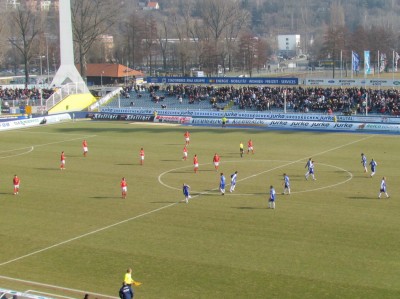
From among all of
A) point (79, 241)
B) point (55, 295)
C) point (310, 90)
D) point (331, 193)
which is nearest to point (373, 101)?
point (310, 90)

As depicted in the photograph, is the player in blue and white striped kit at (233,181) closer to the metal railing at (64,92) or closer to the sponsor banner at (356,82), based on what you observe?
the sponsor banner at (356,82)

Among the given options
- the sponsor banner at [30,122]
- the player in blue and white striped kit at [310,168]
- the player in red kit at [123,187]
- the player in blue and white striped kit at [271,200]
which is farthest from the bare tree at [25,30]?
the player in blue and white striped kit at [271,200]

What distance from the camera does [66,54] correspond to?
8588 cm

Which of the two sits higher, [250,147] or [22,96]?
[22,96]

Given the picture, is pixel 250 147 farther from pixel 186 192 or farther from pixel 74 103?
pixel 74 103

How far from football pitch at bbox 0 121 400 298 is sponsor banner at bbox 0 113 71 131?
63.5 ft

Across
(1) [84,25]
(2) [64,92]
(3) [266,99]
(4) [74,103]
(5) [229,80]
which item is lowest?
(3) [266,99]

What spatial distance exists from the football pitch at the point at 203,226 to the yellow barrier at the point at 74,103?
30462 millimetres

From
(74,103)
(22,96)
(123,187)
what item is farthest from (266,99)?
(123,187)

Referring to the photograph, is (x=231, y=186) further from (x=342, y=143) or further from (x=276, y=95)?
(x=276, y=95)

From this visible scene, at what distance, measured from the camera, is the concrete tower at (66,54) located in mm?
84375

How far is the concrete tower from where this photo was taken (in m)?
84.4

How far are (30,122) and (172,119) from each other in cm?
1599

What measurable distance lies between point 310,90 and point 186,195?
47952 millimetres
